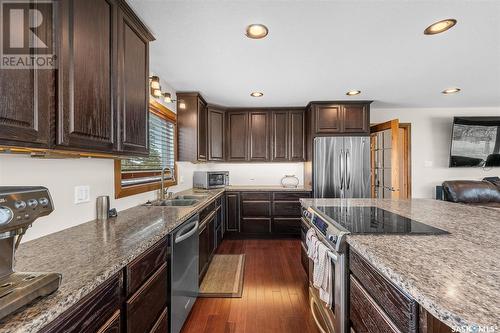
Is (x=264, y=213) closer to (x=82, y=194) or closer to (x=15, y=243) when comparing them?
(x=82, y=194)

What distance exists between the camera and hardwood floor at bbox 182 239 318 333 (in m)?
1.79

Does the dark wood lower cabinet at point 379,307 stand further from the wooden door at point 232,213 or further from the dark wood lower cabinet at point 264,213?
the wooden door at point 232,213

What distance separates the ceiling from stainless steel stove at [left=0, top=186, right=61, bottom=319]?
140 centimetres

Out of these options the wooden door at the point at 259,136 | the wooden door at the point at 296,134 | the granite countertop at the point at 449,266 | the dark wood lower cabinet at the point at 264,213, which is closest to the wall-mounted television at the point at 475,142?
the wooden door at the point at 296,134

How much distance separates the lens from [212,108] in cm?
394

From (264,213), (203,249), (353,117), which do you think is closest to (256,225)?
(264,213)

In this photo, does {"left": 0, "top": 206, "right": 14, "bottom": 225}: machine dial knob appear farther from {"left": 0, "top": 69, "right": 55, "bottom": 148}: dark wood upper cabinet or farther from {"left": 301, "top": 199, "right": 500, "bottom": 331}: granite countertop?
{"left": 301, "top": 199, "right": 500, "bottom": 331}: granite countertop

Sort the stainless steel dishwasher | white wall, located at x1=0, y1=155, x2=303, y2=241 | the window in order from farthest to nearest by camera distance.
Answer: the window, the stainless steel dishwasher, white wall, located at x1=0, y1=155, x2=303, y2=241

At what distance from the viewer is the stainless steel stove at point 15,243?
59cm

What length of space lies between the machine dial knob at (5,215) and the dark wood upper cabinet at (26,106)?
0.91 feet

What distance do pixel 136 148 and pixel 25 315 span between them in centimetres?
112

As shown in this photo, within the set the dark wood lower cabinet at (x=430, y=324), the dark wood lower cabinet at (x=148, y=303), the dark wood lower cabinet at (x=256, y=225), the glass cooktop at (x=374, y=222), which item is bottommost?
the dark wood lower cabinet at (x=256, y=225)

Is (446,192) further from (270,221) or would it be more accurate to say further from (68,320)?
(68,320)

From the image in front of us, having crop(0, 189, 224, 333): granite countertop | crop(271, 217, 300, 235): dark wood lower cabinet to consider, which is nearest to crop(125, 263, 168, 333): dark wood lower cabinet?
crop(0, 189, 224, 333): granite countertop
